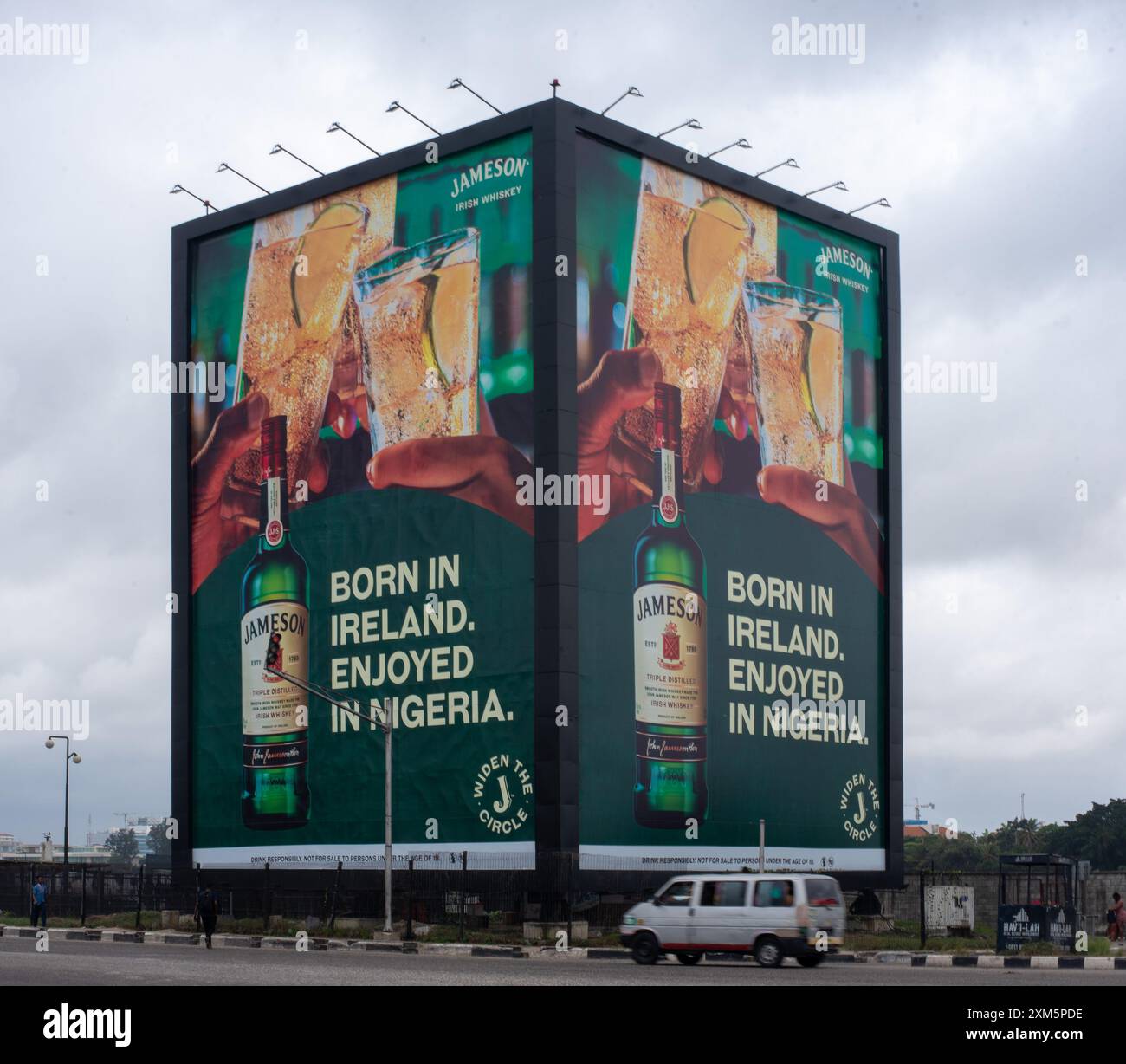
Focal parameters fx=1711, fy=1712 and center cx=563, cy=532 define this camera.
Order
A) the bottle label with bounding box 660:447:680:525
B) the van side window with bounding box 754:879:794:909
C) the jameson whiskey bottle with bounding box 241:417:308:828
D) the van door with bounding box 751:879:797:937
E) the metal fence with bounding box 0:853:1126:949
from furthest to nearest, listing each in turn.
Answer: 1. the jameson whiskey bottle with bounding box 241:417:308:828
2. the bottle label with bounding box 660:447:680:525
3. the metal fence with bounding box 0:853:1126:949
4. the van side window with bounding box 754:879:794:909
5. the van door with bounding box 751:879:797:937

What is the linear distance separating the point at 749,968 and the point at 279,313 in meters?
36.6

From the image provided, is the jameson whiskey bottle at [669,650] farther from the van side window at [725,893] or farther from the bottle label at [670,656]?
the van side window at [725,893]

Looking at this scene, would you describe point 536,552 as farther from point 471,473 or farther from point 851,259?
point 851,259

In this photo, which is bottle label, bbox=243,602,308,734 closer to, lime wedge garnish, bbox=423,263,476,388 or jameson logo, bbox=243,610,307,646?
jameson logo, bbox=243,610,307,646

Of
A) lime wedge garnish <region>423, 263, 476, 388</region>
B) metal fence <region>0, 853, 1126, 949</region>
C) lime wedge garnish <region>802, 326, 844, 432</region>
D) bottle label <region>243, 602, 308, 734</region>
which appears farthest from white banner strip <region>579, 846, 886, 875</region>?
lime wedge garnish <region>423, 263, 476, 388</region>

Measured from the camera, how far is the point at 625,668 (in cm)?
5475

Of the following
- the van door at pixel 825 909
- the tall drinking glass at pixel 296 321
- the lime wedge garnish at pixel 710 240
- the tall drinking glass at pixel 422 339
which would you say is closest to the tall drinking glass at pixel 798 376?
the lime wedge garnish at pixel 710 240

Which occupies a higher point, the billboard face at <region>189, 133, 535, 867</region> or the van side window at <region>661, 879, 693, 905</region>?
the billboard face at <region>189, 133, 535, 867</region>

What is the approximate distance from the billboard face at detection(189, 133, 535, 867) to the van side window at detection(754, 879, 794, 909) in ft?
61.3

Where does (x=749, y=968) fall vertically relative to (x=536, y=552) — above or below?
below

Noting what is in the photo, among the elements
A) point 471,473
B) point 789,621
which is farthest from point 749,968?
point 789,621

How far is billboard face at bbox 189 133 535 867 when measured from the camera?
54.7m

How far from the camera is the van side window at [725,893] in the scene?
34.9 meters

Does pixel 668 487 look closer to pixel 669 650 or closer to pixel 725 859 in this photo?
pixel 669 650
